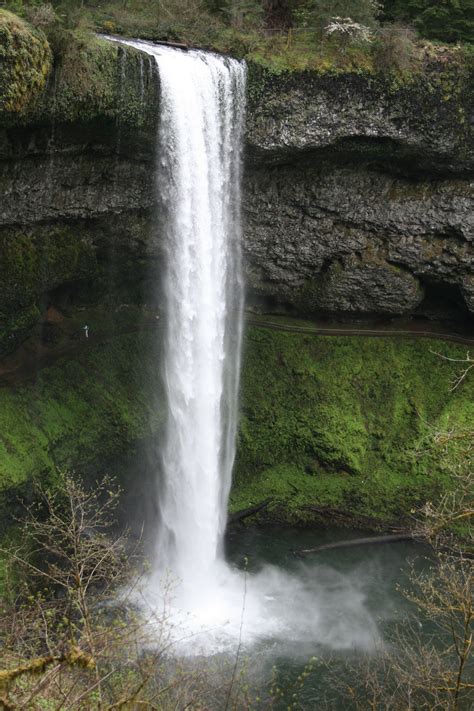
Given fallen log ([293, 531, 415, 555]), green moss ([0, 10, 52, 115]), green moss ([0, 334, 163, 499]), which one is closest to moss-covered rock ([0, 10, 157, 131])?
green moss ([0, 10, 52, 115])

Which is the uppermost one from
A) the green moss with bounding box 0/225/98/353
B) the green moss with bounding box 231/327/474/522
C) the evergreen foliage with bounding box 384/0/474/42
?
the evergreen foliage with bounding box 384/0/474/42

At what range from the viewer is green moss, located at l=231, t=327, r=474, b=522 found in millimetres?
21625

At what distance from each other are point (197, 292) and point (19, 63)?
7.40 metres

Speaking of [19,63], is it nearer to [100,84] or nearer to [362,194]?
[100,84]

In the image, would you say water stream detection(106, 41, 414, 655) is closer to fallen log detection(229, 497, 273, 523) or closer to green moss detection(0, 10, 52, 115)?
fallen log detection(229, 497, 273, 523)

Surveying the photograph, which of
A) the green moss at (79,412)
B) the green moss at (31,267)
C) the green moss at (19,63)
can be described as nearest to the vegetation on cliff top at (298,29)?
the green moss at (19,63)

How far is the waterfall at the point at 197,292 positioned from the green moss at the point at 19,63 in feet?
11.8

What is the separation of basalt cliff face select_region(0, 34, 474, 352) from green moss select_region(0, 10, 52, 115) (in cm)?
33

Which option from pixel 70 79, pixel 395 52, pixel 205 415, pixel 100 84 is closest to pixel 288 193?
pixel 395 52

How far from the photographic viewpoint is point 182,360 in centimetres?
1917

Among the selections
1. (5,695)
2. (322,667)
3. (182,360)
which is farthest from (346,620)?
(5,695)

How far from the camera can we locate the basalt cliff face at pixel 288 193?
53.6 ft

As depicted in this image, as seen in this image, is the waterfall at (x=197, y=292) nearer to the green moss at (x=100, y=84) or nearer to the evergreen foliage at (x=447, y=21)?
the green moss at (x=100, y=84)

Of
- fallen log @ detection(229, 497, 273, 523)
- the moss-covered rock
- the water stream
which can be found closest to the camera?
the moss-covered rock
